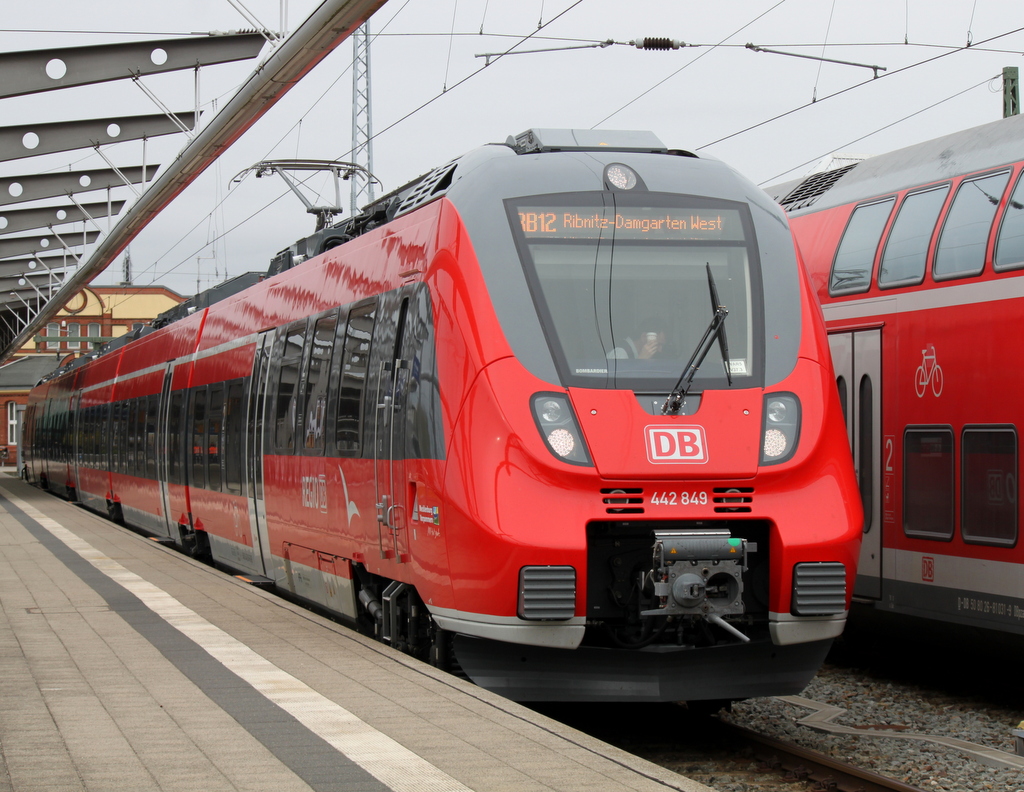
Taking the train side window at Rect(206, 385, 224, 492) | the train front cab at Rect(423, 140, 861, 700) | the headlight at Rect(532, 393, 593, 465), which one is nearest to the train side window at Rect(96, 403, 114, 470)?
the train side window at Rect(206, 385, 224, 492)

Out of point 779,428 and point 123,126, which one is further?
point 123,126

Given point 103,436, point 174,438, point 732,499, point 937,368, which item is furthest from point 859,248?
point 103,436

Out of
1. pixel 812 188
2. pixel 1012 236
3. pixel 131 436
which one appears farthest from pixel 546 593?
pixel 131 436

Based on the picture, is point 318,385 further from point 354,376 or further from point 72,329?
point 72,329

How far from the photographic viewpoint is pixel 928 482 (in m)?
9.46

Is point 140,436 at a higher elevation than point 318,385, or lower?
lower

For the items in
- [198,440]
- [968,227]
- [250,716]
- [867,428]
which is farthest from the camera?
[198,440]

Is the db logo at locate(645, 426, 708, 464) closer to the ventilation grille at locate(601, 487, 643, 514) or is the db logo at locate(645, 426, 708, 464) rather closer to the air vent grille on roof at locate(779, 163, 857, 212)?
the ventilation grille at locate(601, 487, 643, 514)

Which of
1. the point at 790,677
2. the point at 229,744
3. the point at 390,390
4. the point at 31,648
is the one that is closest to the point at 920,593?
the point at 790,677

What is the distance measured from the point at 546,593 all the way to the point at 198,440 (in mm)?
10234

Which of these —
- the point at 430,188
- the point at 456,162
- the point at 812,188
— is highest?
the point at 812,188

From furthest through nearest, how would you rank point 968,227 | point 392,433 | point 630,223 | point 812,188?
point 812,188 < point 968,227 < point 392,433 < point 630,223

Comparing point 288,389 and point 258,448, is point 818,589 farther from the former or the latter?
point 258,448

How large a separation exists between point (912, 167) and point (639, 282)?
3.98 meters
